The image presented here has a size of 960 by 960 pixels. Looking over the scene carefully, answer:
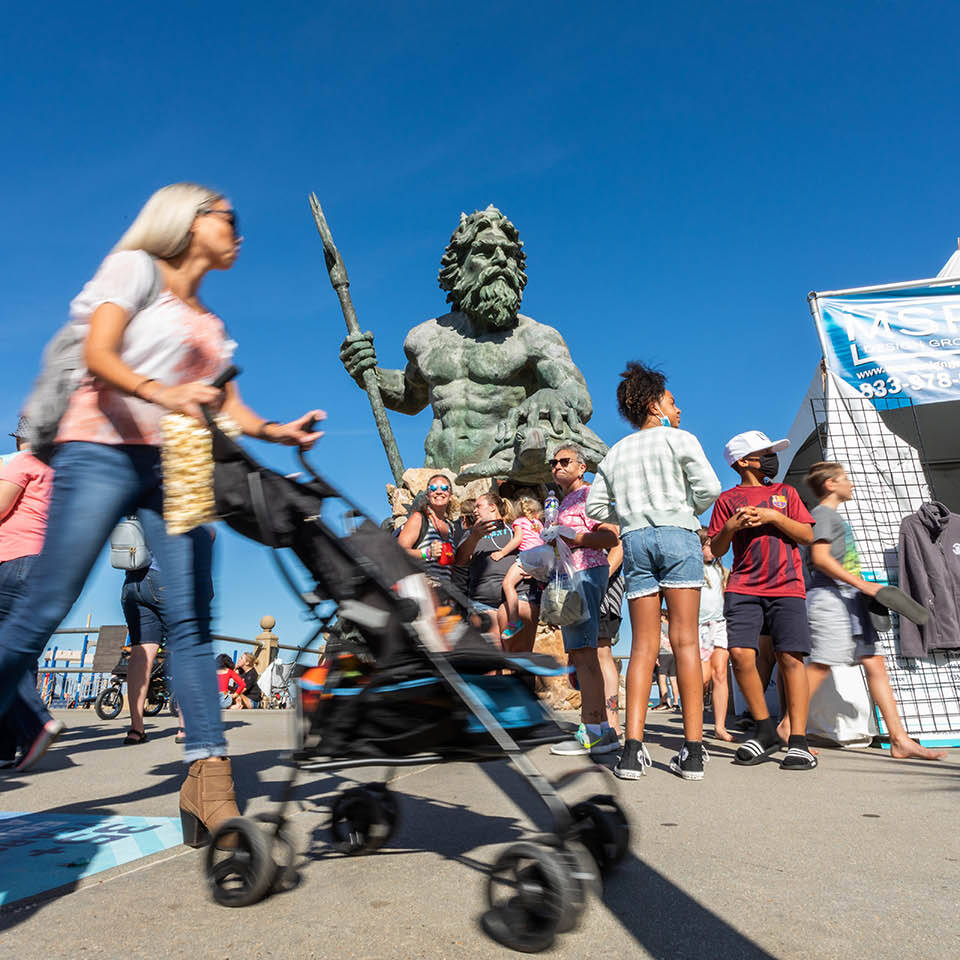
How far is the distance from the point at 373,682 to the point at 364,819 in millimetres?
644

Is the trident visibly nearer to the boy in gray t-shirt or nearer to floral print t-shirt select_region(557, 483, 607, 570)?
Result: floral print t-shirt select_region(557, 483, 607, 570)

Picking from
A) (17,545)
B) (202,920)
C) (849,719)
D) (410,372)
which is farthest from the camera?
(410,372)

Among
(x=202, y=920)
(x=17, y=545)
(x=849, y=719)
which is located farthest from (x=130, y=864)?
(x=849, y=719)

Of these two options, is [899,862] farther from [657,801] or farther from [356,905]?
[356,905]

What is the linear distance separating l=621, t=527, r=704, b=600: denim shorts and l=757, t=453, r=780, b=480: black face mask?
1.05 metres

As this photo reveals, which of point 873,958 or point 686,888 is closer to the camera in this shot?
point 873,958

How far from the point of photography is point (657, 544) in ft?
11.5

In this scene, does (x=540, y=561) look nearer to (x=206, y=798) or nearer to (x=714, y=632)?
(x=206, y=798)

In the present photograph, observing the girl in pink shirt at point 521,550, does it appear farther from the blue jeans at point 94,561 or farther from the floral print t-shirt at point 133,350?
the floral print t-shirt at point 133,350

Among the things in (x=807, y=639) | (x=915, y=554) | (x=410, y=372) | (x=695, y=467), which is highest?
(x=410, y=372)

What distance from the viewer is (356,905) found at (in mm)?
1716

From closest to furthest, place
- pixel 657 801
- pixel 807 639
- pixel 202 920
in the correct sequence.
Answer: pixel 202 920
pixel 657 801
pixel 807 639

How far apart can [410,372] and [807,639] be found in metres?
6.54

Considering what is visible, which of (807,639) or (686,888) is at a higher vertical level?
(807,639)
